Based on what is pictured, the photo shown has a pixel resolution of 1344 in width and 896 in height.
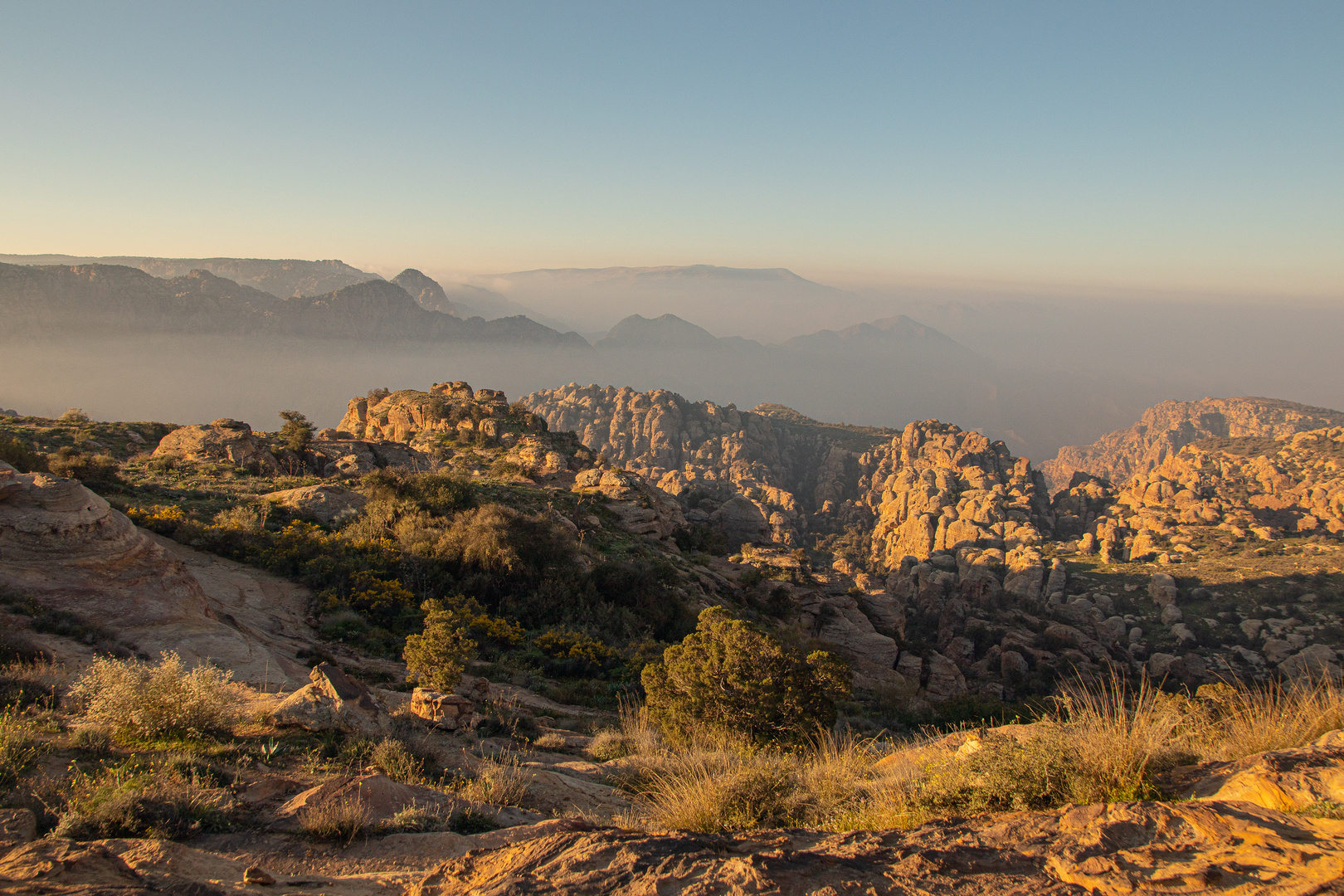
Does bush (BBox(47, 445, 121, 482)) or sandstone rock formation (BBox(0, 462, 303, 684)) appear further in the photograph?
bush (BBox(47, 445, 121, 482))

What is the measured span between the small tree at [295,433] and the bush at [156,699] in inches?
1200

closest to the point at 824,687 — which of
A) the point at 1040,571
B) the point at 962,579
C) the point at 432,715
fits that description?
the point at 432,715

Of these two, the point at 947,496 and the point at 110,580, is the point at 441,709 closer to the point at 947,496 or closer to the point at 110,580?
the point at 110,580

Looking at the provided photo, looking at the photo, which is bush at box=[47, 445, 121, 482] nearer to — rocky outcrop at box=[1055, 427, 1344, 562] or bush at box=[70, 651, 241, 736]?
bush at box=[70, 651, 241, 736]

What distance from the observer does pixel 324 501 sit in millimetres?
23672

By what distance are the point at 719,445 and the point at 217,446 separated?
109 metres

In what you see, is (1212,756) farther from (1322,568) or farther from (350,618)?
(1322,568)

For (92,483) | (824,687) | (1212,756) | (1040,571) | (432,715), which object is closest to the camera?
(1212,756)

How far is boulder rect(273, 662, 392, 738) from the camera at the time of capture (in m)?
7.25

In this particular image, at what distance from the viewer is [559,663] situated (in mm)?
16250

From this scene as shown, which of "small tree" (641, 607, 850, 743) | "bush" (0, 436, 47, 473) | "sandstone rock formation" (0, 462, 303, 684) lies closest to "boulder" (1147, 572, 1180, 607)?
"small tree" (641, 607, 850, 743)

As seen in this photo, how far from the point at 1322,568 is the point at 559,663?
79497 mm

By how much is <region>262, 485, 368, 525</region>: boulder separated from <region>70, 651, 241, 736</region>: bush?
16546mm

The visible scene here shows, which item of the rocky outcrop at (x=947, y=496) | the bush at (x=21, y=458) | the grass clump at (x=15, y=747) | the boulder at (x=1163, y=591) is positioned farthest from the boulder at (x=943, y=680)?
the rocky outcrop at (x=947, y=496)
